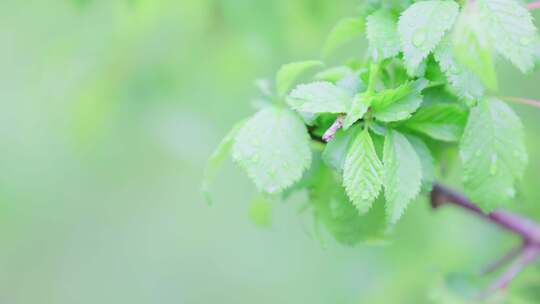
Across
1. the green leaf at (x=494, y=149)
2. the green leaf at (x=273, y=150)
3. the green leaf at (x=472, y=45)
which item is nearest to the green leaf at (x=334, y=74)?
the green leaf at (x=273, y=150)

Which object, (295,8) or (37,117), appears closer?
(295,8)

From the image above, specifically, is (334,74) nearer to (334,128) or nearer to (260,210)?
(334,128)

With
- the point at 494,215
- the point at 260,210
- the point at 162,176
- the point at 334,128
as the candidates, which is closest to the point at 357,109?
the point at 334,128

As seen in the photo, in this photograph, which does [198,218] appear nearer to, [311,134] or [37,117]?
[37,117]

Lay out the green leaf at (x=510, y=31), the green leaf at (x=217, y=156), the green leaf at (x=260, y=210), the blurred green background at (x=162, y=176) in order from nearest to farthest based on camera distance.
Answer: the green leaf at (x=510, y=31)
the green leaf at (x=217, y=156)
the green leaf at (x=260, y=210)
the blurred green background at (x=162, y=176)

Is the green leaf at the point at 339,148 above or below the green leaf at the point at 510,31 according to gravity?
below

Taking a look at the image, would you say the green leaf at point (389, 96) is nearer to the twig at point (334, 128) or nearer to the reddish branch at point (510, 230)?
the twig at point (334, 128)

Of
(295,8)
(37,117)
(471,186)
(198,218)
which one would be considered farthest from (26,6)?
(198,218)
